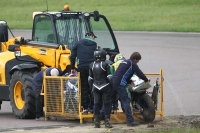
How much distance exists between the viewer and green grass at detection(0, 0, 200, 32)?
37531 millimetres

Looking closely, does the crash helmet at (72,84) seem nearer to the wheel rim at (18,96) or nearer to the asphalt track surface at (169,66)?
the asphalt track surface at (169,66)

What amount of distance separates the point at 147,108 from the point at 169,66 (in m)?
10.6

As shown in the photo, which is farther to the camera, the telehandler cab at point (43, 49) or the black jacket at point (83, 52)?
the telehandler cab at point (43, 49)

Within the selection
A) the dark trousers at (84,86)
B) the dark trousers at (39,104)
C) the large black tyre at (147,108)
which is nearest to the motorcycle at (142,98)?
the large black tyre at (147,108)

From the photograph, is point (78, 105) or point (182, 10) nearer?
point (78, 105)

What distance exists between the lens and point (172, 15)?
135 ft

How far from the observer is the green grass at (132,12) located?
37.5m

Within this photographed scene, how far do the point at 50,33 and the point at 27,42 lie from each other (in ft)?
4.31

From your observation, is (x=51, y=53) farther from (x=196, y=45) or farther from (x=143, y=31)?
(x=143, y=31)

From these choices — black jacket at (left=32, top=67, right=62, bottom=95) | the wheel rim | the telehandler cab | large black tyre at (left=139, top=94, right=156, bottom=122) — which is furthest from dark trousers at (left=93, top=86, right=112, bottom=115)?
the wheel rim

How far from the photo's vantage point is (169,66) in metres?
24.2

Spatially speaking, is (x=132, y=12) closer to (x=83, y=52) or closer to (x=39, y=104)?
(x=39, y=104)

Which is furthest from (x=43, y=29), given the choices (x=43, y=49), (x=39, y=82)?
(x=39, y=82)

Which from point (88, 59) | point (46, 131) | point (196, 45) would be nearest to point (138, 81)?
point (88, 59)
